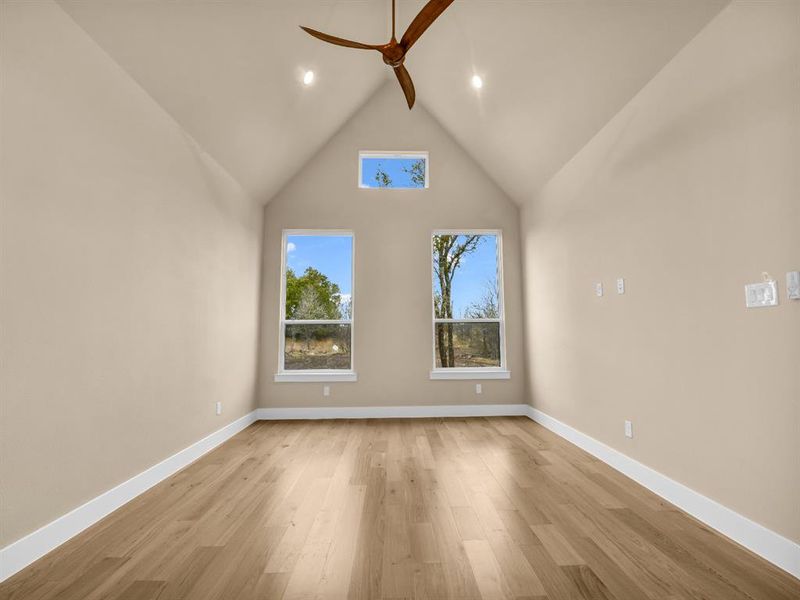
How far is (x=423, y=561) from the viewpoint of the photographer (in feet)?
5.33

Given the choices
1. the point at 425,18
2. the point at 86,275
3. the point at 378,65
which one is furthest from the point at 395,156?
the point at 86,275

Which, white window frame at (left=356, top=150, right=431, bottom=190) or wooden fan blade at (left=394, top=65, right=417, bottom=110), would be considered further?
white window frame at (left=356, top=150, right=431, bottom=190)

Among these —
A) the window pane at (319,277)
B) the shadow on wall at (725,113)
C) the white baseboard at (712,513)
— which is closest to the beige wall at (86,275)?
the window pane at (319,277)

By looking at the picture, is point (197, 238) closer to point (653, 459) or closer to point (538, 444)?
point (538, 444)

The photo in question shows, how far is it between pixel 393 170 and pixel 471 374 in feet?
9.05

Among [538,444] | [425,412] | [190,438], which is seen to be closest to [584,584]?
[538,444]

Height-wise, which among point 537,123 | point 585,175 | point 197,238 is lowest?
point 197,238

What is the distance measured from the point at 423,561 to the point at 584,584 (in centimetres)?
62

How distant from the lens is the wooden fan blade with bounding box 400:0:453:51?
205 centimetres

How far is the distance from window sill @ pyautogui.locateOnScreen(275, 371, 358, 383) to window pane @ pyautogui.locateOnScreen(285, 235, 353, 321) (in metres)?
0.68

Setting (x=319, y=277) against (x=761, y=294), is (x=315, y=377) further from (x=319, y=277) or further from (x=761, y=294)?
(x=761, y=294)

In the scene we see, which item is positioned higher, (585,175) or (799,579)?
(585,175)

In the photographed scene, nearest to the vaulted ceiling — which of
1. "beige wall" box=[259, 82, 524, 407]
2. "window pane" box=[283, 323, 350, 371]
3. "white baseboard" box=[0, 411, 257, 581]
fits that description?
"beige wall" box=[259, 82, 524, 407]

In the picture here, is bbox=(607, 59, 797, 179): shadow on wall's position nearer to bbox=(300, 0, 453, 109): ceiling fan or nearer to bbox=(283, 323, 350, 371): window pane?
bbox=(300, 0, 453, 109): ceiling fan
